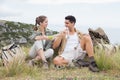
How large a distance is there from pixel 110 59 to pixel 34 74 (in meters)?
1.98

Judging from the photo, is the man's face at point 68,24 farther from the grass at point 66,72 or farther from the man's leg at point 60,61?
the grass at point 66,72

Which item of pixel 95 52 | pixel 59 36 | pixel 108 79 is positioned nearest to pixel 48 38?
pixel 59 36

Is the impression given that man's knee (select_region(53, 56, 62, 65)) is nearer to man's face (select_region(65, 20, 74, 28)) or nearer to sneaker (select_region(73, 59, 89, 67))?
sneaker (select_region(73, 59, 89, 67))

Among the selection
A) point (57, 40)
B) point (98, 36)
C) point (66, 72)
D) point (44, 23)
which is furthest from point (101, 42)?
point (66, 72)

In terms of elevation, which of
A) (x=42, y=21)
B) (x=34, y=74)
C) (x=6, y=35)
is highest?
(x=42, y=21)

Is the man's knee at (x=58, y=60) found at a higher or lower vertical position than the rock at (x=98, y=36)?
lower

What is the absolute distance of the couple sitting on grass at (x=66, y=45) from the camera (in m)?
13.0

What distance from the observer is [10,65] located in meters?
11.9

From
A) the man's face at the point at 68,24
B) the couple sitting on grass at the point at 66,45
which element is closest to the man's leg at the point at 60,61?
the couple sitting on grass at the point at 66,45

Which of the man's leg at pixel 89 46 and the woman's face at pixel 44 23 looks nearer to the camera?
the man's leg at pixel 89 46

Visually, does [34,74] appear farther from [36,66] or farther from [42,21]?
[42,21]

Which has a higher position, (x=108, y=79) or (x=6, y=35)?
(x=108, y=79)

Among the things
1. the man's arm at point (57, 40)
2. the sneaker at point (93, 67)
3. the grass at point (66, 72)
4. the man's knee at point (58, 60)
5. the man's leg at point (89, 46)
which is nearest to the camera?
the grass at point (66, 72)

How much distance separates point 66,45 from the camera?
13.2 m
